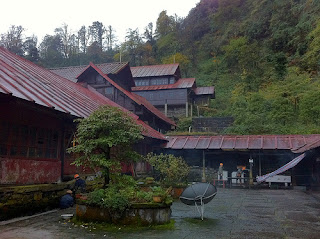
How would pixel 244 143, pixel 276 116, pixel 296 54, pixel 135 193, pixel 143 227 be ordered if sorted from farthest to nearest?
1. pixel 296 54
2. pixel 276 116
3. pixel 244 143
4. pixel 135 193
5. pixel 143 227

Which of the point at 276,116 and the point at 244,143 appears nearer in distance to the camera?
the point at 244,143

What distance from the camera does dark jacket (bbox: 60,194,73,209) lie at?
35.2ft

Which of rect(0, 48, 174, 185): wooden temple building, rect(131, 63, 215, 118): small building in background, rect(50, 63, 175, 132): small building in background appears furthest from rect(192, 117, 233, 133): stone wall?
rect(0, 48, 174, 185): wooden temple building

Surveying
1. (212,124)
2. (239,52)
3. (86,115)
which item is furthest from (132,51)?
(86,115)

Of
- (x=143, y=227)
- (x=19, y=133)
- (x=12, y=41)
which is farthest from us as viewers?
(x=12, y=41)

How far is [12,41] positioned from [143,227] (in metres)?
56.8

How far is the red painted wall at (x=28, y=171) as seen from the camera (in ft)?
29.2

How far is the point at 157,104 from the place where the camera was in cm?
3941

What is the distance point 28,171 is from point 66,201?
1.89 m

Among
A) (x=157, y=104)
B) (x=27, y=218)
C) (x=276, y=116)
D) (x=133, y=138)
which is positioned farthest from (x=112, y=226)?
(x=157, y=104)

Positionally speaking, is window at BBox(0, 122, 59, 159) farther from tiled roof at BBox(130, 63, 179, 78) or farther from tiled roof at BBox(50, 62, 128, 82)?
tiled roof at BBox(130, 63, 179, 78)

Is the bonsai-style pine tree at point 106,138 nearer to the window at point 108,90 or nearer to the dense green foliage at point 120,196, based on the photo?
the dense green foliage at point 120,196

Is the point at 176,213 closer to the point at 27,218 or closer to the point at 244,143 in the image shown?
the point at 27,218

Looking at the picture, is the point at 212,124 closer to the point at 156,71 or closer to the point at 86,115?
the point at 156,71
